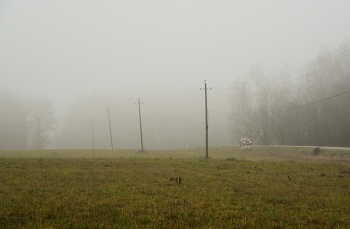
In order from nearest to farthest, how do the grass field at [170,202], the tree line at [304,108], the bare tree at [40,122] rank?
the grass field at [170,202] < the tree line at [304,108] < the bare tree at [40,122]

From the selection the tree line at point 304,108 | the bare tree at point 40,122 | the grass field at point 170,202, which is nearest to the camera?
the grass field at point 170,202

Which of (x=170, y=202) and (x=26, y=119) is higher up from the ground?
(x=26, y=119)

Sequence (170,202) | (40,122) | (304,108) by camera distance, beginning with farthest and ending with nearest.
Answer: (40,122), (304,108), (170,202)

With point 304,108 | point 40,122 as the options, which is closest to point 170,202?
point 304,108

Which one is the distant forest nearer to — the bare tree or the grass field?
the bare tree

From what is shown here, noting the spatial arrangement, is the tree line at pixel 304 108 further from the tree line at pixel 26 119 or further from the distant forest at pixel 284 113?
the tree line at pixel 26 119

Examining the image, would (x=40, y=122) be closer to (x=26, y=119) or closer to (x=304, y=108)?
(x=26, y=119)

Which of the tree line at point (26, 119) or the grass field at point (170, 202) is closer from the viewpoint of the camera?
the grass field at point (170, 202)

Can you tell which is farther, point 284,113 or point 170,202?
point 284,113

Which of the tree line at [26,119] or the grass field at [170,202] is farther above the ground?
the tree line at [26,119]

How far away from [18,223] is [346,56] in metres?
68.3

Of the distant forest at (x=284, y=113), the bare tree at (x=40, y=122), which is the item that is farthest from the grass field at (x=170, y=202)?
the bare tree at (x=40, y=122)

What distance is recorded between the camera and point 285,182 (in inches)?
736

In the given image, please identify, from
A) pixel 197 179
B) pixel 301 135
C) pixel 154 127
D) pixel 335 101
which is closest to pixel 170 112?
pixel 154 127
